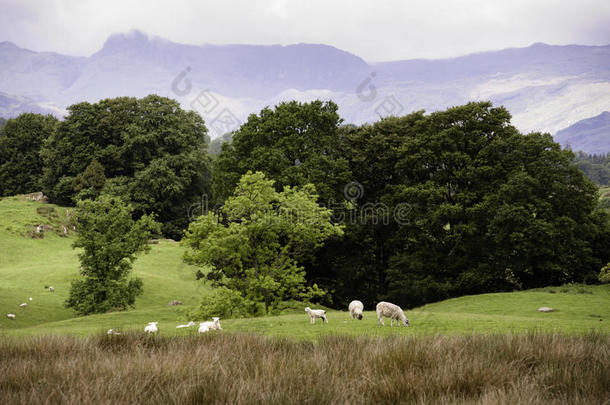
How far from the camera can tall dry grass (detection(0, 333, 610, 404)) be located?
3.58 meters

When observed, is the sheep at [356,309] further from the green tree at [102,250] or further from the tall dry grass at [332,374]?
the green tree at [102,250]

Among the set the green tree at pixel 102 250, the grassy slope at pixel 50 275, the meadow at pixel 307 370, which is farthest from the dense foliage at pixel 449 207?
the meadow at pixel 307 370

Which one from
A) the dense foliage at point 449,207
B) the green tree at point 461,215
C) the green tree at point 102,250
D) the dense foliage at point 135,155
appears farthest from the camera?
the dense foliage at point 135,155

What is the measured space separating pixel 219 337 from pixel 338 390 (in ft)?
11.0

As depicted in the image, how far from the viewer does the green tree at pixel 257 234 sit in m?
22.6

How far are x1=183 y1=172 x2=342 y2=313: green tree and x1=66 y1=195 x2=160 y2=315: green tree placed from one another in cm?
502

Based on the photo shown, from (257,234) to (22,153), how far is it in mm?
65787

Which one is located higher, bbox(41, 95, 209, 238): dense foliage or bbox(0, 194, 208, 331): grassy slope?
bbox(41, 95, 209, 238): dense foliage

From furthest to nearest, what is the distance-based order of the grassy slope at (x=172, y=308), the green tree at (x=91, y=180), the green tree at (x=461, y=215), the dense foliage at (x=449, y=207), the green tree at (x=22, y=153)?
the green tree at (x=22, y=153) < the green tree at (x=91, y=180) < the dense foliage at (x=449, y=207) < the green tree at (x=461, y=215) < the grassy slope at (x=172, y=308)

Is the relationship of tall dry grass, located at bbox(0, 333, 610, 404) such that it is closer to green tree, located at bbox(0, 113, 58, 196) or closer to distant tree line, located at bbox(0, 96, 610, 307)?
distant tree line, located at bbox(0, 96, 610, 307)

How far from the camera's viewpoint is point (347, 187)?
108 feet

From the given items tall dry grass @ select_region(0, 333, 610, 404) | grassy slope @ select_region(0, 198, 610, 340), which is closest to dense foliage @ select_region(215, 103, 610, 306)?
grassy slope @ select_region(0, 198, 610, 340)

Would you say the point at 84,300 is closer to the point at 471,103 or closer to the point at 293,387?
the point at 293,387

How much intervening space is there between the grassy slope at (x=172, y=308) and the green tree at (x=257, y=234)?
9.38ft
